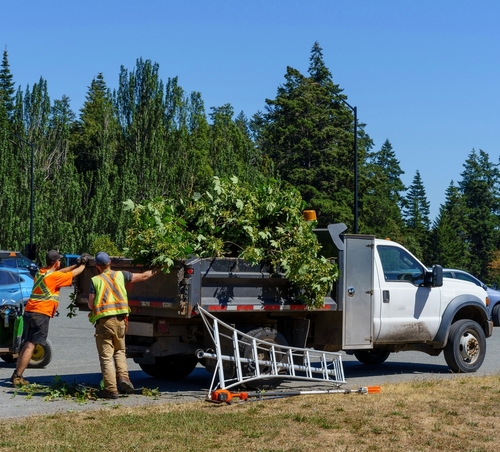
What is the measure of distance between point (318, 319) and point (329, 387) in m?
0.96

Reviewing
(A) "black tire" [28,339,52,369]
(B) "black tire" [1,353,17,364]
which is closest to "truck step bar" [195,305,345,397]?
(A) "black tire" [28,339,52,369]

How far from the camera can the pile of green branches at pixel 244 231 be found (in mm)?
10945

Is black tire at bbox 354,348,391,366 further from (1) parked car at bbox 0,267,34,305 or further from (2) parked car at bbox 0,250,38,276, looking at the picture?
(2) parked car at bbox 0,250,38,276

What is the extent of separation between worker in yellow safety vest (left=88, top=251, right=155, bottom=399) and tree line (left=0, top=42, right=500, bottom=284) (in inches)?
1216

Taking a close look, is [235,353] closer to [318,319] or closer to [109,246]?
[318,319]

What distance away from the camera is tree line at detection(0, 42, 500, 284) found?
188 ft

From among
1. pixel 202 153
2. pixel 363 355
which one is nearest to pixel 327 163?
pixel 202 153

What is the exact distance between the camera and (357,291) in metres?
12.1

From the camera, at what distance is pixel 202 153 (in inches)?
2576

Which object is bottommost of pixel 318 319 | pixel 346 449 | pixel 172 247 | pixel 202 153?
pixel 346 449

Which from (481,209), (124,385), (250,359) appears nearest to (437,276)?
(250,359)

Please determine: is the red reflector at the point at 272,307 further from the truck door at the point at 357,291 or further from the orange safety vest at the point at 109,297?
the orange safety vest at the point at 109,297

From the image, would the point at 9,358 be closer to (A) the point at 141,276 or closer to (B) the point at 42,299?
(B) the point at 42,299

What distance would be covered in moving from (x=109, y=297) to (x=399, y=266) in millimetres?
4542
